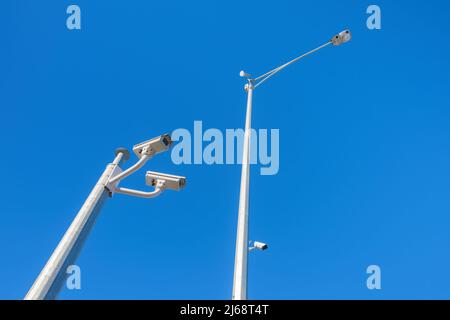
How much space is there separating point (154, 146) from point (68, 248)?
1745mm

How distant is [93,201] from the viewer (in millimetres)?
4371

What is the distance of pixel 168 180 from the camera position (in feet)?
16.3

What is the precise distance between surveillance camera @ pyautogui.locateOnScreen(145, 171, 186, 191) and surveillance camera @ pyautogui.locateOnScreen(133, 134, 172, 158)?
0.97 feet

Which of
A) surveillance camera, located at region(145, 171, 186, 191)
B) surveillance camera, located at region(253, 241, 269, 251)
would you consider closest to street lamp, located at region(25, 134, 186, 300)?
surveillance camera, located at region(145, 171, 186, 191)

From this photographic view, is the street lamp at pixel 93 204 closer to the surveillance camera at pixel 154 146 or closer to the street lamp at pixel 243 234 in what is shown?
the surveillance camera at pixel 154 146

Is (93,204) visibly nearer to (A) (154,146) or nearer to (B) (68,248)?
(B) (68,248)

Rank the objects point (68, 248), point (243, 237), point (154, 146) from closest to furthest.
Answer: point (68, 248) < point (154, 146) < point (243, 237)

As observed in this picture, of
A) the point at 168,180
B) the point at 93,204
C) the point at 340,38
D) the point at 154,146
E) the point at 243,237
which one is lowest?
the point at 243,237

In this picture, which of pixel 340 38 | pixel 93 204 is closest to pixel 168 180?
pixel 93 204

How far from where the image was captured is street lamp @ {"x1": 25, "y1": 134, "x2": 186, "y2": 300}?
3.56 meters

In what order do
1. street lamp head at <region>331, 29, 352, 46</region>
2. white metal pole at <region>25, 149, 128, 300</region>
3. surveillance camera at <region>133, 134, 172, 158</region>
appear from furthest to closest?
1. street lamp head at <region>331, 29, 352, 46</region>
2. surveillance camera at <region>133, 134, 172, 158</region>
3. white metal pole at <region>25, 149, 128, 300</region>

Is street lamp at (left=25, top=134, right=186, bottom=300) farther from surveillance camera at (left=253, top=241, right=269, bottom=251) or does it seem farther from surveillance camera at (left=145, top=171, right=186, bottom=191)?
surveillance camera at (left=253, top=241, right=269, bottom=251)
